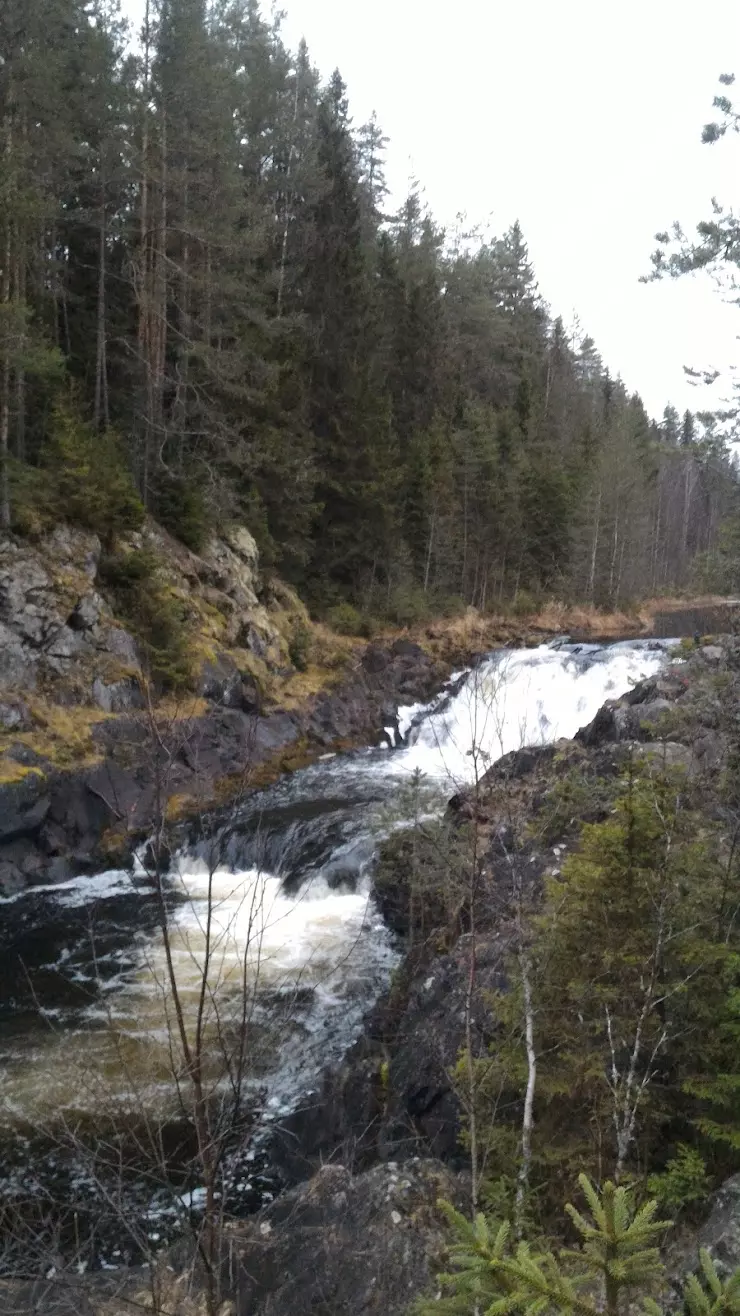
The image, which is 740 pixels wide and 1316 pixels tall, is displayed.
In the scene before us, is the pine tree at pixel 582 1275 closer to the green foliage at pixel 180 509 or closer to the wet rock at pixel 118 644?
the wet rock at pixel 118 644

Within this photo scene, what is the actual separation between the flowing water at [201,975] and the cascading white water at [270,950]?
31 millimetres

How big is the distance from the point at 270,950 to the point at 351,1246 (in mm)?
6355

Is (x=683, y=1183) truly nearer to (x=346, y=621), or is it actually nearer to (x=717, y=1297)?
(x=717, y=1297)

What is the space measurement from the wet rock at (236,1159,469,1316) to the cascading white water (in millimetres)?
1113

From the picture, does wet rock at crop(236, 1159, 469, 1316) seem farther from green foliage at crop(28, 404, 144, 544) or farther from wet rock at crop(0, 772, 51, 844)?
green foliage at crop(28, 404, 144, 544)

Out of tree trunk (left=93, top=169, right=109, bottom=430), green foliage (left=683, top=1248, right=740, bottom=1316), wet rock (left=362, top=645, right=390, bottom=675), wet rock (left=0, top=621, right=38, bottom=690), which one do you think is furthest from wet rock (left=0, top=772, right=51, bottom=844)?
green foliage (left=683, top=1248, right=740, bottom=1316)

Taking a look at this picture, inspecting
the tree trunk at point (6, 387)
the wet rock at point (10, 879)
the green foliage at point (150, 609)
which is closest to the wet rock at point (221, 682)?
the green foliage at point (150, 609)

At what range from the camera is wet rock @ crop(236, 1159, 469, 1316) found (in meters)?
4.82

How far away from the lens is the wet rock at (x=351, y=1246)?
A: 4.82 metres

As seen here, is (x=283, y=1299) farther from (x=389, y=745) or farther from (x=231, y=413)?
(x=231, y=413)

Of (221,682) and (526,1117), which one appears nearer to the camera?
(526,1117)

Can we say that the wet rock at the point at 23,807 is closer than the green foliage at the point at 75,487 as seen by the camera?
Yes

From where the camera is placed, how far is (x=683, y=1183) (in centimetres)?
459

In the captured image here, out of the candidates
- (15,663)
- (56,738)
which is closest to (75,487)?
(15,663)
